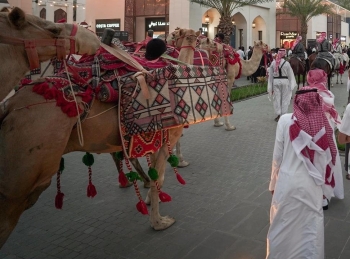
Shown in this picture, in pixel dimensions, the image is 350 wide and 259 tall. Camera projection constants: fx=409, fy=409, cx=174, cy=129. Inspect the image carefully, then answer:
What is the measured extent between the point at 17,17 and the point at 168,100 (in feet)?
5.81

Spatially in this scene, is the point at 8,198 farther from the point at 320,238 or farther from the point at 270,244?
the point at 320,238

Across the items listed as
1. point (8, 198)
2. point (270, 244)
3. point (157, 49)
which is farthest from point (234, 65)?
point (8, 198)

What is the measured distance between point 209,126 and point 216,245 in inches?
284

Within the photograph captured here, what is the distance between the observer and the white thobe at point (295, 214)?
3.81m

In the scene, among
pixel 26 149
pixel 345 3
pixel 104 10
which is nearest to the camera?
pixel 26 149

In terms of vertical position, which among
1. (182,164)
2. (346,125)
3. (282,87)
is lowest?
(182,164)

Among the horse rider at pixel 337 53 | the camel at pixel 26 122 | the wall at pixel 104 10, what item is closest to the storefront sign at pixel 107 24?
the wall at pixel 104 10

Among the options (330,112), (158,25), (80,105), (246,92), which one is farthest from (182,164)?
(158,25)

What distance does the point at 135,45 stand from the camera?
5473 millimetres

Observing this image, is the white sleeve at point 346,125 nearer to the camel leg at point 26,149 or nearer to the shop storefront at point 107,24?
the camel leg at point 26,149

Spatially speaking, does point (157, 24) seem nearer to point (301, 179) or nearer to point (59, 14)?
point (59, 14)

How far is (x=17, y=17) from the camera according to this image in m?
3.07

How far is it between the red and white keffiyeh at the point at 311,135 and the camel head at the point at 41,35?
2.03m

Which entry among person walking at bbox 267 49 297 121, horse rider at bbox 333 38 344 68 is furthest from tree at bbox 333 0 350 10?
person walking at bbox 267 49 297 121
